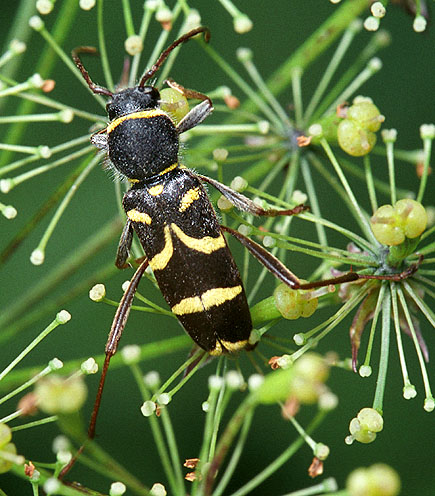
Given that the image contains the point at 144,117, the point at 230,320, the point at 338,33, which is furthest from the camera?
the point at 338,33

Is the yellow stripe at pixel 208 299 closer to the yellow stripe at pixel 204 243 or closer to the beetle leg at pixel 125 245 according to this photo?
the yellow stripe at pixel 204 243

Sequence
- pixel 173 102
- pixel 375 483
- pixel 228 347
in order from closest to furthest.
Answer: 1. pixel 375 483
2. pixel 228 347
3. pixel 173 102

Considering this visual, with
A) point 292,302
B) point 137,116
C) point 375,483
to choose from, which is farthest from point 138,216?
point 375,483

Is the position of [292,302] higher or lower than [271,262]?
lower

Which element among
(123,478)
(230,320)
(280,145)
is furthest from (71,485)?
(280,145)

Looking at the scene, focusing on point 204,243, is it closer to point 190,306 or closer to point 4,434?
point 190,306

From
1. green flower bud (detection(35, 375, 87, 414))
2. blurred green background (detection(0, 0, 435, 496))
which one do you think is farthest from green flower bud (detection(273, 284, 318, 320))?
blurred green background (detection(0, 0, 435, 496))

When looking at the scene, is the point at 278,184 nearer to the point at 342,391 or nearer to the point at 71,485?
the point at 342,391
